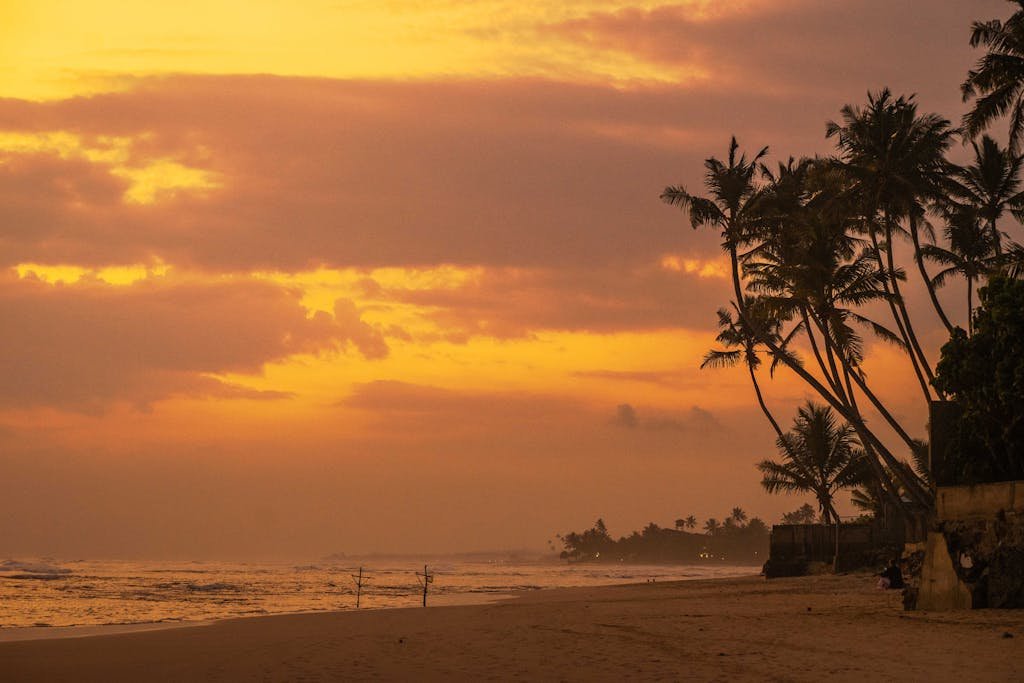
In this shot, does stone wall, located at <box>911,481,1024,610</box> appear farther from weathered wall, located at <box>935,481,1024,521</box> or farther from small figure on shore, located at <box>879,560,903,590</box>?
small figure on shore, located at <box>879,560,903,590</box>

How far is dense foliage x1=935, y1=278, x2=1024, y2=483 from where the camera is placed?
19469 millimetres

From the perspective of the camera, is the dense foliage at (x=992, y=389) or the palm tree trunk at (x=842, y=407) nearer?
the dense foliage at (x=992, y=389)

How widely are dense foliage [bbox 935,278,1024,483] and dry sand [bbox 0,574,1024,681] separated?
347 cm

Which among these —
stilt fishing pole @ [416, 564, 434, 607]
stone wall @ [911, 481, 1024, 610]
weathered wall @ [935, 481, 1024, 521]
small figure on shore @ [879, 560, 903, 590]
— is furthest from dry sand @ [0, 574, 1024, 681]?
stilt fishing pole @ [416, 564, 434, 607]

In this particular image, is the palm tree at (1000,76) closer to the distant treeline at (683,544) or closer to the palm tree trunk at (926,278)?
the palm tree trunk at (926,278)

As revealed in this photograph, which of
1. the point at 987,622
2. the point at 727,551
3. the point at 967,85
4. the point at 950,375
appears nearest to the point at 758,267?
the point at 967,85

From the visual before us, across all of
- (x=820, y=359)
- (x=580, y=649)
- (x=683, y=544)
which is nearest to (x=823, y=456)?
(x=820, y=359)

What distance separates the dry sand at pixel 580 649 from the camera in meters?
11.4

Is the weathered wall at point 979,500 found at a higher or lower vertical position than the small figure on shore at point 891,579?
higher

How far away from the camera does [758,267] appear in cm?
3547

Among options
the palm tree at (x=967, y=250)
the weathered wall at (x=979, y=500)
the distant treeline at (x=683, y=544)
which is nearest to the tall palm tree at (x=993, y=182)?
the palm tree at (x=967, y=250)

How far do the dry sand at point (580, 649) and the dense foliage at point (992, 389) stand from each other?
347cm

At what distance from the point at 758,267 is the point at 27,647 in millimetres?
26606

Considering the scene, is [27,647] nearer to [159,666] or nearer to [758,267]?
A: [159,666]
